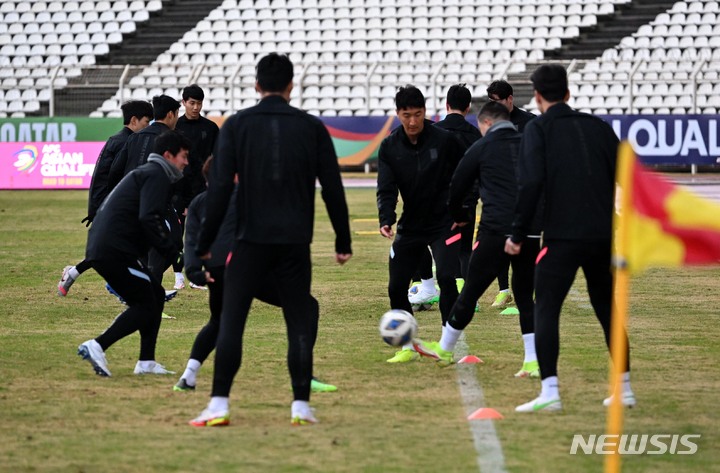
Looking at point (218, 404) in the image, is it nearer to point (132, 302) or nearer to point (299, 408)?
point (299, 408)

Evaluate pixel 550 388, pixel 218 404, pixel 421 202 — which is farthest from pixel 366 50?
pixel 218 404

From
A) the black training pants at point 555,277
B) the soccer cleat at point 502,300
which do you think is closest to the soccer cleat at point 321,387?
the black training pants at point 555,277

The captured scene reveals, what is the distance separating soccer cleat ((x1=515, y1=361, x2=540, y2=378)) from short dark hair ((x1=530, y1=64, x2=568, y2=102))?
209 cm

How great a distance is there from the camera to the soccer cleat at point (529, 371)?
28.6 ft

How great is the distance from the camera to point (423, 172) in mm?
9672

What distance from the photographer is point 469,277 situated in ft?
29.0

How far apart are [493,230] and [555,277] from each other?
1.43 meters

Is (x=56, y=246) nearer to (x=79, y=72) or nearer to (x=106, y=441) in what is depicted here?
(x=106, y=441)

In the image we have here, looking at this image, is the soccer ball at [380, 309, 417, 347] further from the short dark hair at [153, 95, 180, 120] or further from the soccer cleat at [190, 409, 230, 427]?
the short dark hair at [153, 95, 180, 120]

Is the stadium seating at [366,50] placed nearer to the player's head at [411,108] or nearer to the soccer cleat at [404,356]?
the player's head at [411,108]

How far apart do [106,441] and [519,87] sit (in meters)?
28.1

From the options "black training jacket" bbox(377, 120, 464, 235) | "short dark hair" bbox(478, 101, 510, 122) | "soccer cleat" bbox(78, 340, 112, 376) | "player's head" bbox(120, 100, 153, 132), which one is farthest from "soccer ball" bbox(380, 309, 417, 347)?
"player's head" bbox(120, 100, 153, 132)

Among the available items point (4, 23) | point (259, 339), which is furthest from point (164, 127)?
point (4, 23)

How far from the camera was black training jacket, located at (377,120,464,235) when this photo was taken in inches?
381
